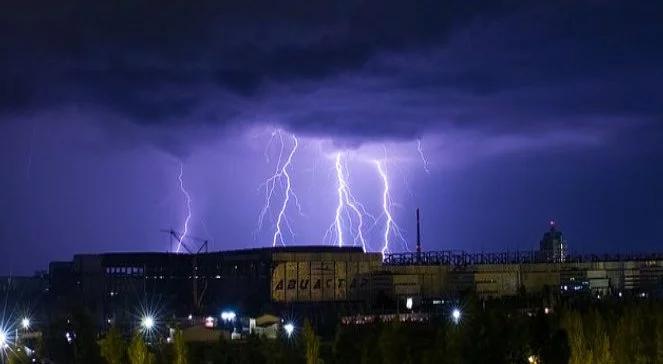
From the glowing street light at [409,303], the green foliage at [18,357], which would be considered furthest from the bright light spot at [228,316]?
the green foliage at [18,357]

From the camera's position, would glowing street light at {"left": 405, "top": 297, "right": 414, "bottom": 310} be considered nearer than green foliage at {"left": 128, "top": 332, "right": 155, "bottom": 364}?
No

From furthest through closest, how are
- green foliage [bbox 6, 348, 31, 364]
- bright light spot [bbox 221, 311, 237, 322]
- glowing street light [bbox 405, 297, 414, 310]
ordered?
glowing street light [bbox 405, 297, 414, 310] → bright light spot [bbox 221, 311, 237, 322] → green foliage [bbox 6, 348, 31, 364]

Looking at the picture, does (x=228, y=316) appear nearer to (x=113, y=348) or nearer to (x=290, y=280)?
(x=290, y=280)

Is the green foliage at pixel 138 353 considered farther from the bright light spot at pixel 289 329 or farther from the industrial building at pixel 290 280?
the industrial building at pixel 290 280

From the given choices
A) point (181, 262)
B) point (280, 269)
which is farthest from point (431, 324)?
point (181, 262)

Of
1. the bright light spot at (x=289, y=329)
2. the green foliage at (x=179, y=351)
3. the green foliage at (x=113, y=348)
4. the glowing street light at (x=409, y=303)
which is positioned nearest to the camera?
the green foliage at (x=179, y=351)

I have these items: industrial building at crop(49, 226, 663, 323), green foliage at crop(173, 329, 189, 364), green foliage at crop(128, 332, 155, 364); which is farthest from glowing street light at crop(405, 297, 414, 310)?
green foliage at crop(128, 332, 155, 364)

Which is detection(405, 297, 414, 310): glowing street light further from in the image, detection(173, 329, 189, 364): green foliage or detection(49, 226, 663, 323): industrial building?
detection(173, 329, 189, 364): green foliage

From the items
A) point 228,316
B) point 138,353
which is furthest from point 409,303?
point 138,353

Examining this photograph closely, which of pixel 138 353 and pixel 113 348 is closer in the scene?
pixel 138 353

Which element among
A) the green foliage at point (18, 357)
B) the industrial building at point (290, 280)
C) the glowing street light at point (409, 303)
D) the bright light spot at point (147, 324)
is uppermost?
the industrial building at point (290, 280)

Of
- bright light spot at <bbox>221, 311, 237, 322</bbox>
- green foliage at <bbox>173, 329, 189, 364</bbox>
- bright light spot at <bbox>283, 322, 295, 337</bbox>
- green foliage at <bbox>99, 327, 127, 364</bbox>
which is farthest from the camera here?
bright light spot at <bbox>221, 311, 237, 322</bbox>

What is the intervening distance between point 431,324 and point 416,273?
66.1 feet

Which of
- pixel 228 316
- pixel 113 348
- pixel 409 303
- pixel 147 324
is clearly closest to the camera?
pixel 113 348
